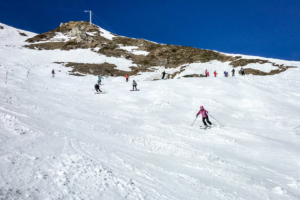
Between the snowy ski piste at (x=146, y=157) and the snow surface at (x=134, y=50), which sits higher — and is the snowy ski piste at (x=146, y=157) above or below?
below

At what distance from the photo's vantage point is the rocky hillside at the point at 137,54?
43750mm

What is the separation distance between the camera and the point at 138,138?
28.4 ft

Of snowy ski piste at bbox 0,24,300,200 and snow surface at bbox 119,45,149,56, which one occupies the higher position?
snow surface at bbox 119,45,149,56

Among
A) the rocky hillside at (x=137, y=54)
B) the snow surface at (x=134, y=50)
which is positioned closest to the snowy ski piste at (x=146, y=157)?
the rocky hillside at (x=137, y=54)

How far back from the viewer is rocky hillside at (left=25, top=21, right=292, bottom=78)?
43.8 m

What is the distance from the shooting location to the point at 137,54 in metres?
58.6

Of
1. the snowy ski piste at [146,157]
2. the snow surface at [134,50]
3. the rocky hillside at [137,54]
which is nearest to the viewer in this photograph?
the snowy ski piste at [146,157]

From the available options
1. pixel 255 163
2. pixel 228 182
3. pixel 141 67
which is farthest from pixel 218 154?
pixel 141 67

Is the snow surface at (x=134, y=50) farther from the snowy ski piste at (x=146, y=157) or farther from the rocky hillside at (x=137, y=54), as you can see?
the snowy ski piste at (x=146, y=157)

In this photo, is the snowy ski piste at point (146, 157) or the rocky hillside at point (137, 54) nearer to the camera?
the snowy ski piste at point (146, 157)

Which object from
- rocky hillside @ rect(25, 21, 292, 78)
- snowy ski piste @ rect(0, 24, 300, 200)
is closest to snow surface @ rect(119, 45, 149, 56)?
rocky hillside @ rect(25, 21, 292, 78)

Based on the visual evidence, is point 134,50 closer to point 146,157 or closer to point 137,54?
point 137,54

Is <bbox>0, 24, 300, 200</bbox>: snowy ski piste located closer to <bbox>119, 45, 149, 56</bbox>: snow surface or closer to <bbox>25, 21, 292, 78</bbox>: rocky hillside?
<bbox>25, 21, 292, 78</bbox>: rocky hillside

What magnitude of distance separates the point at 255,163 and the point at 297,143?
4.63 metres
